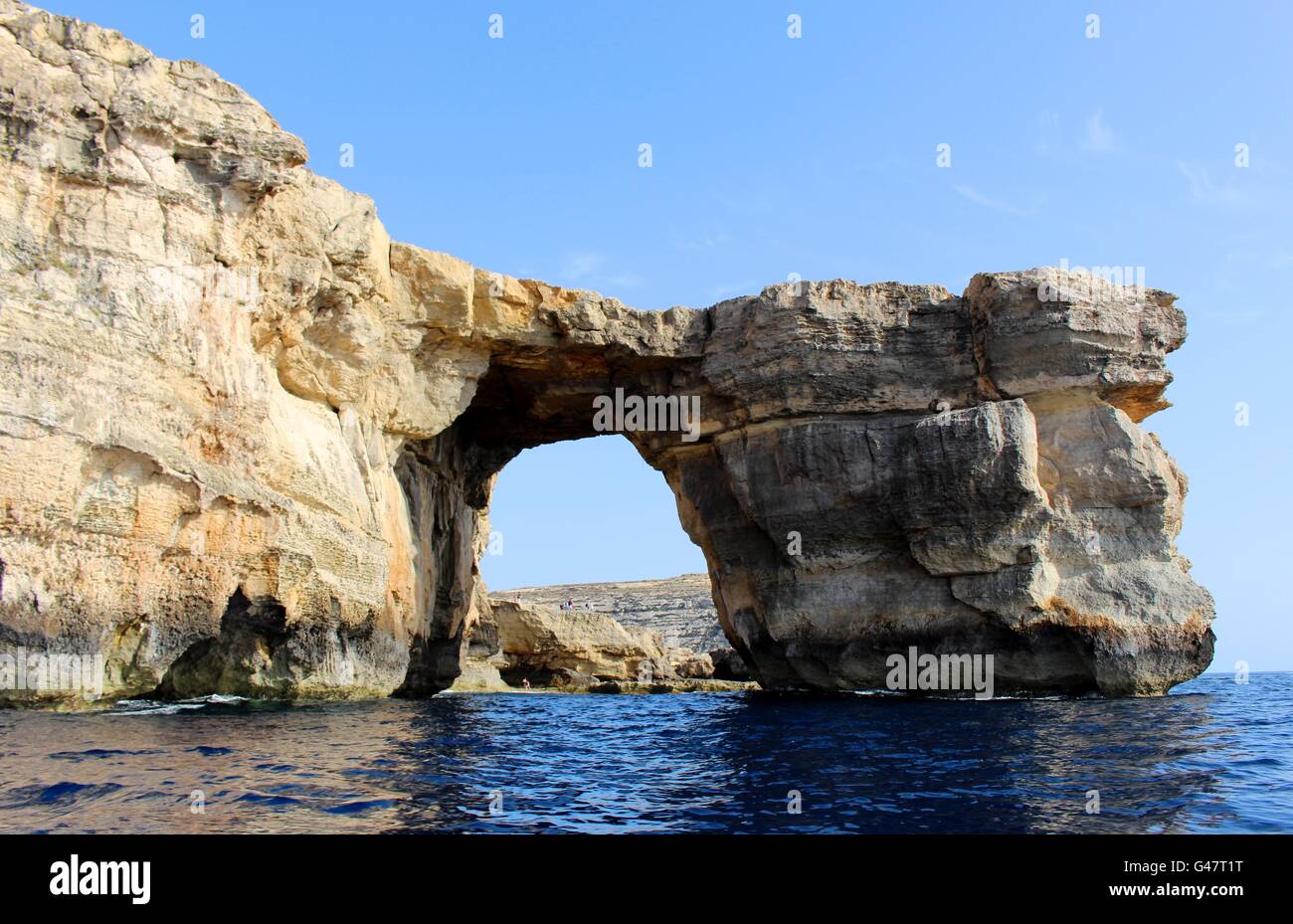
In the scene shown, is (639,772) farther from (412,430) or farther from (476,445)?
(476,445)

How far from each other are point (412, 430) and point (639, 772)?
16.8 meters

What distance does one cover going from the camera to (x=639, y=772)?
14203mm

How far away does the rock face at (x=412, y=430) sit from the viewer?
19297mm

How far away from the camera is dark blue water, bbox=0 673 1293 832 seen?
1023cm

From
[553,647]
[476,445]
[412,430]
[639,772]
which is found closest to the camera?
[639,772]

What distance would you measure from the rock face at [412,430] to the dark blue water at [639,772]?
2.98 metres

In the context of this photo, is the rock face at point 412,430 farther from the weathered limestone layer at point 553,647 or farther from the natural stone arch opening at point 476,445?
the weathered limestone layer at point 553,647

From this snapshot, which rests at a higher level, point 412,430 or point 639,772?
point 412,430

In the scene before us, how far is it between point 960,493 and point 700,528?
8860 mm

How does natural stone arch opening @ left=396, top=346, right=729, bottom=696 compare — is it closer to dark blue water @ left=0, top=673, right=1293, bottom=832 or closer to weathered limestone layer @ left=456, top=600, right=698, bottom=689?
weathered limestone layer @ left=456, top=600, right=698, bottom=689

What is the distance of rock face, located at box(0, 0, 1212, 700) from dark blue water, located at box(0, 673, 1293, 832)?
2.98 metres

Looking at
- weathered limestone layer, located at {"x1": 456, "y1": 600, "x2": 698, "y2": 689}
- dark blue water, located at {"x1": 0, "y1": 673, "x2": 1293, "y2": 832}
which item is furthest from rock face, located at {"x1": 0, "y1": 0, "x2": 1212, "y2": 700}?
weathered limestone layer, located at {"x1": 456, "y1": 600, "x2": 698, "y2": 689}

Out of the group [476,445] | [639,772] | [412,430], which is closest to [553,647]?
[476,445]
